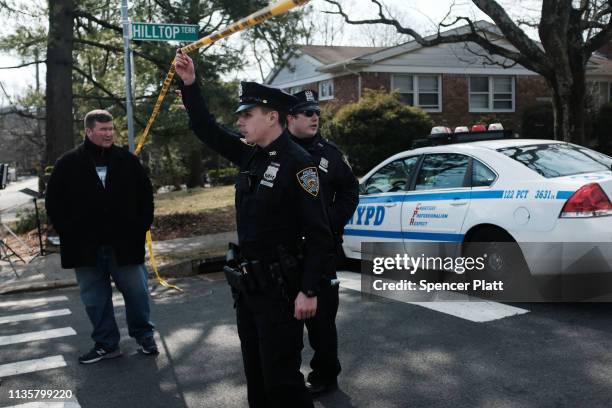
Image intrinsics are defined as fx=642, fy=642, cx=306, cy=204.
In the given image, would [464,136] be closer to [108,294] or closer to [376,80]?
[108,294]

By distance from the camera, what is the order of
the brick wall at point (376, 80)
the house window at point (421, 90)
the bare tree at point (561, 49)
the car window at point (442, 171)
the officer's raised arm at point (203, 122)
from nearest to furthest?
Result: the officer's raised arm at point (203, 122), the car window at point (442, 171), the bare tree at point (561, 49), the brick wall at point (376, 80), the house window at point (421, 90)

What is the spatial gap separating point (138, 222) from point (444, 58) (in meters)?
24.1

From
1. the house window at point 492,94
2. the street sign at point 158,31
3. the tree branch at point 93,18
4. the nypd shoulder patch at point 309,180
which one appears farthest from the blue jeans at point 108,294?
the house window at point 492,94

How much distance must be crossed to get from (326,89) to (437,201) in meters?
22.9

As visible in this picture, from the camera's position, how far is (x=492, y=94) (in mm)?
27812

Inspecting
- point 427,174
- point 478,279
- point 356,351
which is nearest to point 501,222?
point 478,279

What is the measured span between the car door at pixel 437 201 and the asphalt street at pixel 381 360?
2.73 ft

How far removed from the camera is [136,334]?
5027 mm

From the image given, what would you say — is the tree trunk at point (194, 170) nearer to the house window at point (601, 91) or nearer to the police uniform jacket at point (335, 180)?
the house window at point (601, 91)

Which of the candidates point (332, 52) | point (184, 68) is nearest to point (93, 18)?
point (184, 68)

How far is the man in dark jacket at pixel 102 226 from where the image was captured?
4836 millimetres

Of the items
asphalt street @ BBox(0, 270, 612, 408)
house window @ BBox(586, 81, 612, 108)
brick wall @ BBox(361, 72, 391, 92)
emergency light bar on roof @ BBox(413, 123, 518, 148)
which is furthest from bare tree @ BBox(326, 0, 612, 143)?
house window @ BBox(586, 81, 612, 108)

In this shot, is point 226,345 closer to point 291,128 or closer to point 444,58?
point 291,128

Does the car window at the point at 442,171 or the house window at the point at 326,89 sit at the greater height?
the house window at the point at 326,89
